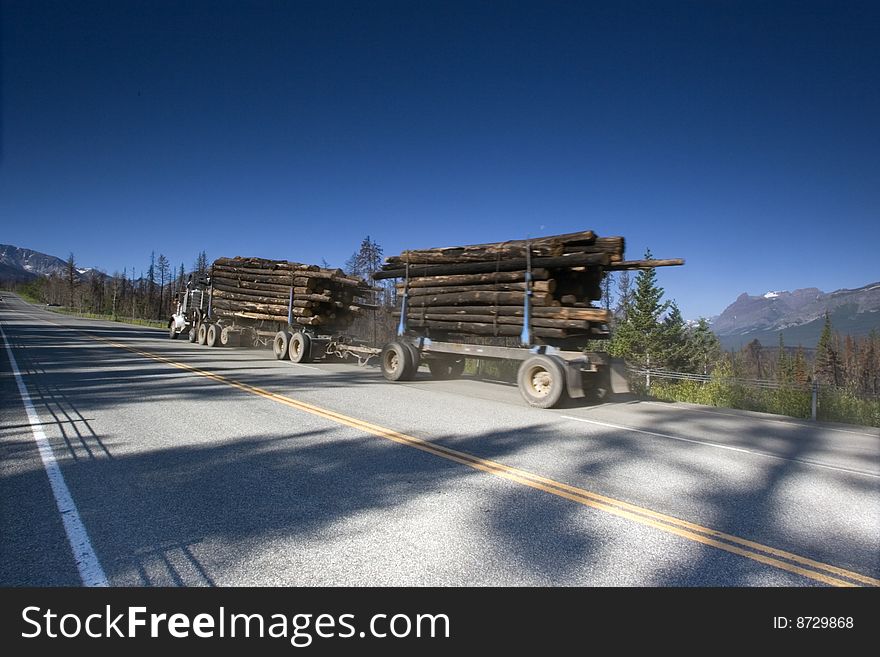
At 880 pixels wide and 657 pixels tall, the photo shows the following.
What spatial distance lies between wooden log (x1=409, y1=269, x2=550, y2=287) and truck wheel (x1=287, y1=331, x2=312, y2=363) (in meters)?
5.40

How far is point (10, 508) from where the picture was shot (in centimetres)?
359

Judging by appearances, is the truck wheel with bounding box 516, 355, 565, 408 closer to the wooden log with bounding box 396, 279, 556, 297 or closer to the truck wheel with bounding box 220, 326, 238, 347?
the wooden log with bounding box 396, 279, 556, 297

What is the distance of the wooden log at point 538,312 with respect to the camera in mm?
9570

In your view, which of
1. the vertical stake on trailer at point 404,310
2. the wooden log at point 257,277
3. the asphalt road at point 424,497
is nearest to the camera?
the asphalt road at point 424,497

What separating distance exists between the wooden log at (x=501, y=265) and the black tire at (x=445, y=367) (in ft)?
8.07

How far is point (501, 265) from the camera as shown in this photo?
1105 cm

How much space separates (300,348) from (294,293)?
2662mm

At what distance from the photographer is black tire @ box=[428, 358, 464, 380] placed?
13464mm

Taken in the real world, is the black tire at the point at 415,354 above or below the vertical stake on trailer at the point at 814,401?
above

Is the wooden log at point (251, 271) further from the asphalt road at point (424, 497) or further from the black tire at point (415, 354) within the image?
the asphalt road at point (424, 497)

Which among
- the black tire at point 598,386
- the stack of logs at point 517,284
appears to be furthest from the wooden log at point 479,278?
the black tire at point 598,386
